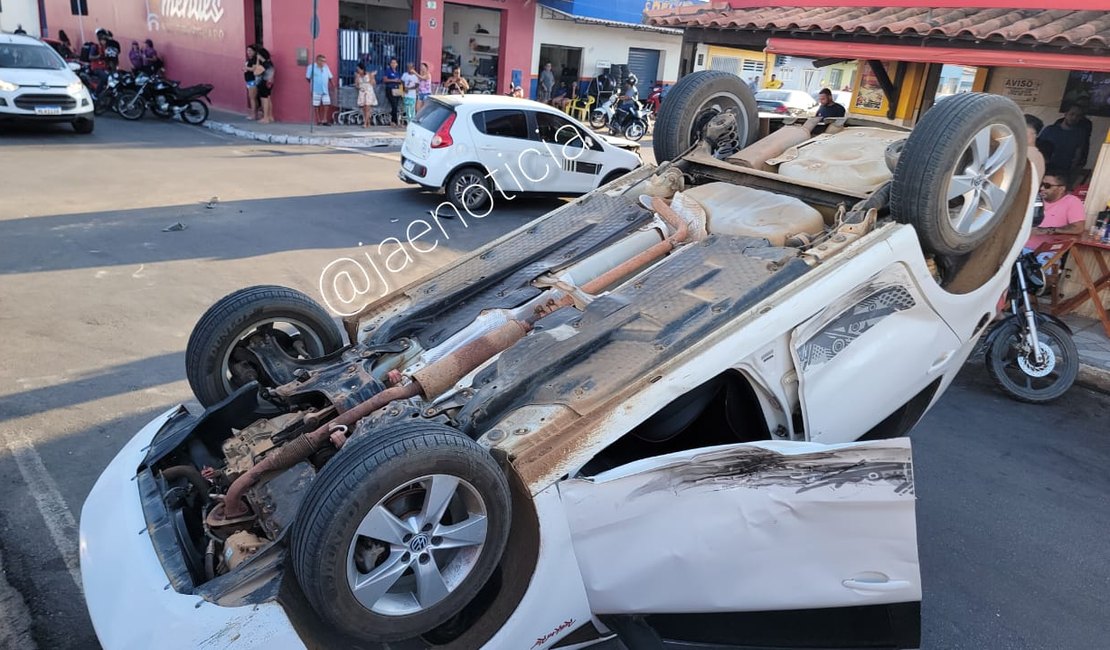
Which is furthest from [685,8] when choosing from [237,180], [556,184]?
[237,180]

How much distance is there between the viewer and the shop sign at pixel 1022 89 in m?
10.1

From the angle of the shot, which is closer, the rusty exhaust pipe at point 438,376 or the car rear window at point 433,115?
the rusty exhaust pipe at point 438,376

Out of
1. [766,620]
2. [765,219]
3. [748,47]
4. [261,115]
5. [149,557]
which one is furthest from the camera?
[261,115]

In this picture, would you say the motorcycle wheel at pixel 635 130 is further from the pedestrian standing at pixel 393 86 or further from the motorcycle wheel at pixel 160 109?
the motorcycle wheel at pixel 160 109

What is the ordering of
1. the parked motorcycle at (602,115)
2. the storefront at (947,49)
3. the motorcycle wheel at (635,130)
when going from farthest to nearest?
the parked motorcycle at (602,115) → the motorcycle wheel at (635,130) → the storefront at (947,49)

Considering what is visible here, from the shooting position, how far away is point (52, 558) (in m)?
3.70

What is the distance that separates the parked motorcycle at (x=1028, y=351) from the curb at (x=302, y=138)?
12.5 m

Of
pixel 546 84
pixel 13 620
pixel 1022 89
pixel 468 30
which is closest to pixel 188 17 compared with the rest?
pixel 468 30

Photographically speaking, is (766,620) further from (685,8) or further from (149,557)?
(685,8)

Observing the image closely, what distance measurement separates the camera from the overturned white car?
8.43 feet

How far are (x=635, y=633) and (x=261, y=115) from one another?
61.6ft

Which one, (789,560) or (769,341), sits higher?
(769,341)

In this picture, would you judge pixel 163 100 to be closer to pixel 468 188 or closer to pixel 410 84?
pixel 410 84

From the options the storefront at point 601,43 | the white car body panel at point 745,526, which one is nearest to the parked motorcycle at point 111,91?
the storefront at point 601,43
